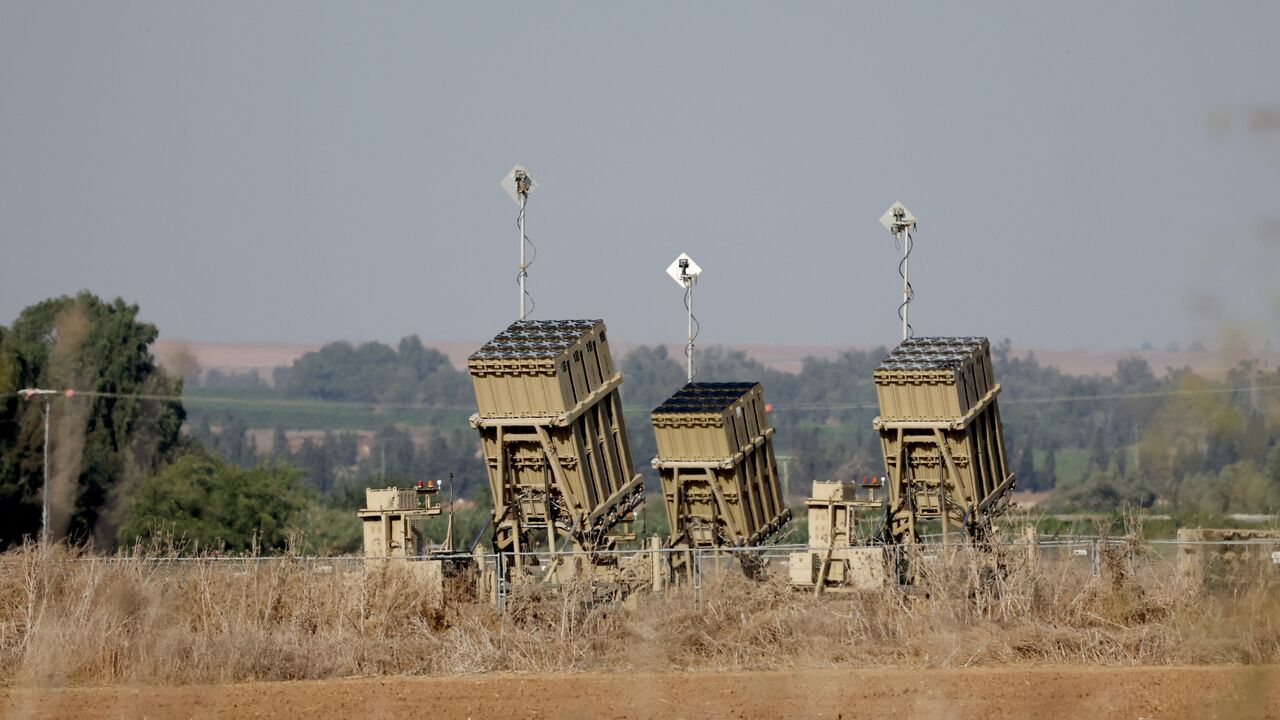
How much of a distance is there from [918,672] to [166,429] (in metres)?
64.6

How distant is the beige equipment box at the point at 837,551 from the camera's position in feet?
89.0

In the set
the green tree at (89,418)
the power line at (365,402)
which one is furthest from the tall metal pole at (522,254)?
the power line at (365,402)

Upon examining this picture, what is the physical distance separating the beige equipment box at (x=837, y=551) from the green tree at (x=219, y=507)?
31.1 meters

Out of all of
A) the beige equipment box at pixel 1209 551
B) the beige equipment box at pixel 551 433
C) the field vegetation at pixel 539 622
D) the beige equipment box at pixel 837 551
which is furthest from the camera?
the beige equipment box at pixel 551 433

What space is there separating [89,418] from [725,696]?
5471 cm

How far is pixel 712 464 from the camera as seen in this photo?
29516mm

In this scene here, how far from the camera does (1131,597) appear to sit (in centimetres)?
2389

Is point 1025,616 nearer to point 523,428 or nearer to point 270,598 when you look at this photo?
point 523,428

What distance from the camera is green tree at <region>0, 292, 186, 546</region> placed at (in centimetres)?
5541

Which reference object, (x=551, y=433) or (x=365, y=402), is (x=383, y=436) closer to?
(x=365, y=402)

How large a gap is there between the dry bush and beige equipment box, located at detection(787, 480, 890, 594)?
0.80 m

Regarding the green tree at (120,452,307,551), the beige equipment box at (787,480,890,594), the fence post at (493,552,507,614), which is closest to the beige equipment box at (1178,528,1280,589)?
the beige equipment box at (787,480,890,594)

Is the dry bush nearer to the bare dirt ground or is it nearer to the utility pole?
the bare dirt ground

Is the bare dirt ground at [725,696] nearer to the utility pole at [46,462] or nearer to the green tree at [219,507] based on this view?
the utility pole at [46,462]
